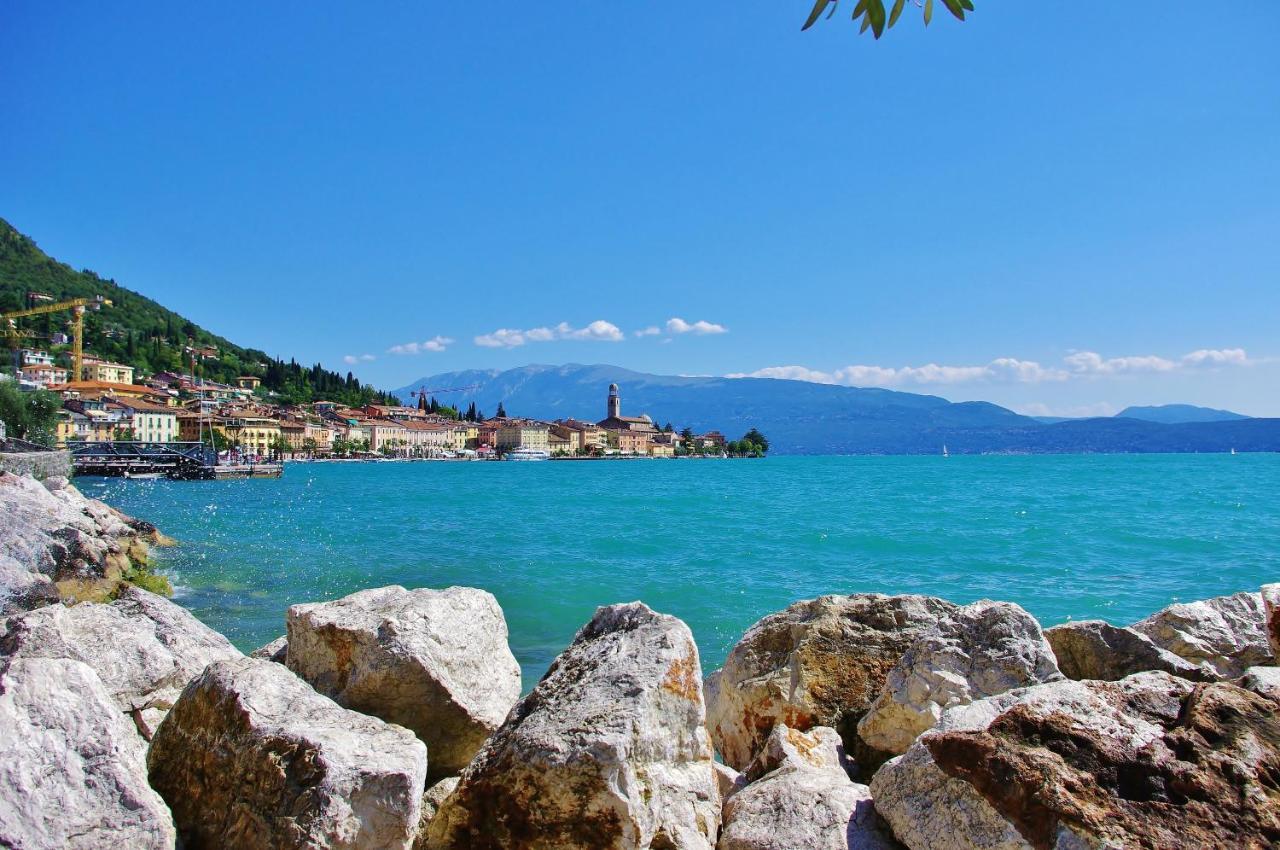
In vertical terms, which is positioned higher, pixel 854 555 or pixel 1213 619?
pixel 1213 619

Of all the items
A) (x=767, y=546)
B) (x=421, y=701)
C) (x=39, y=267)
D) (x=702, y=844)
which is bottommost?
(x=767, y=546)

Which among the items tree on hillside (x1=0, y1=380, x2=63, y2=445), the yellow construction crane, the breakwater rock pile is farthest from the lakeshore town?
the breakwater rock pile

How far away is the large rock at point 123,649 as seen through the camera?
5.10m

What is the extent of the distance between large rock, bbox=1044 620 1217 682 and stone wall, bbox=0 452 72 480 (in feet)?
105

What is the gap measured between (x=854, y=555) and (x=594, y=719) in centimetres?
2389

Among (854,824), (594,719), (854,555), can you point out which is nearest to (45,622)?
(594,719)

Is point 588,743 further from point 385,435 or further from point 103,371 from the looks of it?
point 385,435

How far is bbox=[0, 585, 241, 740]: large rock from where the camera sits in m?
5.10

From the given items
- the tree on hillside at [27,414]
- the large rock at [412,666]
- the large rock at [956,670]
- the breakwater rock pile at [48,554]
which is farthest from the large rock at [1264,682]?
the tree on hillside at [27,414]

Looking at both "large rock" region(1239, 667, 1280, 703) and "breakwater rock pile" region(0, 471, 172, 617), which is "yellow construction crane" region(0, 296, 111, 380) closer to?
"breakwater rock pile" region(0, 471, 172, 617)

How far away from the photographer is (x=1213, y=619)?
6809 millimetres

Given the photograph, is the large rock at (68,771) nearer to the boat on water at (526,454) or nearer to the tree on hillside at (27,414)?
the tree on hillside at (27,414)

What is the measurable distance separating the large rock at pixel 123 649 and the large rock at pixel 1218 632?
7130 millimetres

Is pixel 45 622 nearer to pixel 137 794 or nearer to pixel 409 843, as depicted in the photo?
pixel 137 794
